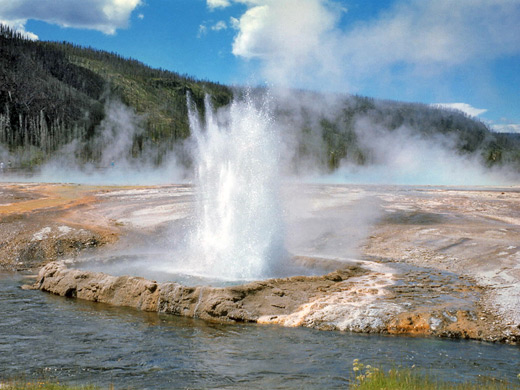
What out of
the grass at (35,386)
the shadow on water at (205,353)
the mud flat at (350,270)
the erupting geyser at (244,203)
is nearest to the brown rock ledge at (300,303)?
the mud flat at (350,270)

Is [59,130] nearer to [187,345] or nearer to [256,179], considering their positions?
[256,179]

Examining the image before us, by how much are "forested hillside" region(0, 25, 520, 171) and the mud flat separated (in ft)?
160

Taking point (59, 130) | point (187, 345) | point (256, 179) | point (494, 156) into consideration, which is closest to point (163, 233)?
point (256, 179)

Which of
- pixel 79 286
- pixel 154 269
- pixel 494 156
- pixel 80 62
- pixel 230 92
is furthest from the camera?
pixel 230 92

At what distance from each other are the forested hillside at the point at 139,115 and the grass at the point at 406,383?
6078cm

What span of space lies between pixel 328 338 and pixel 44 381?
345 cm

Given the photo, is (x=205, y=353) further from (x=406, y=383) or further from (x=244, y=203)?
(x=244, y=203)

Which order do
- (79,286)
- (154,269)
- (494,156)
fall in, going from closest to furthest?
(79,286), (154,269), (494,156)

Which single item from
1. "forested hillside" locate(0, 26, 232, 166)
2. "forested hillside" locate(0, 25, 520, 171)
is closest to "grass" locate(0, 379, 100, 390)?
"forested hillside" locate(0, 25, 520, 171)

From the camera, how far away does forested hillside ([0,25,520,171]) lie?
71.1 metres

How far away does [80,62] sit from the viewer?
103m

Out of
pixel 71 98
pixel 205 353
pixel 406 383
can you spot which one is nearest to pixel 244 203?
pixel 205 353

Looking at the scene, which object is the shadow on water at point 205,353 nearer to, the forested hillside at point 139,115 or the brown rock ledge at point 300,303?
the brown rock ledge at point 300,303

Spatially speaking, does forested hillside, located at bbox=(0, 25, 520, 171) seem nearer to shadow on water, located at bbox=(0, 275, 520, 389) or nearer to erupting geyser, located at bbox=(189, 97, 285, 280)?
erupting geyser, located at bbox=(189, 97, 285, 280)
